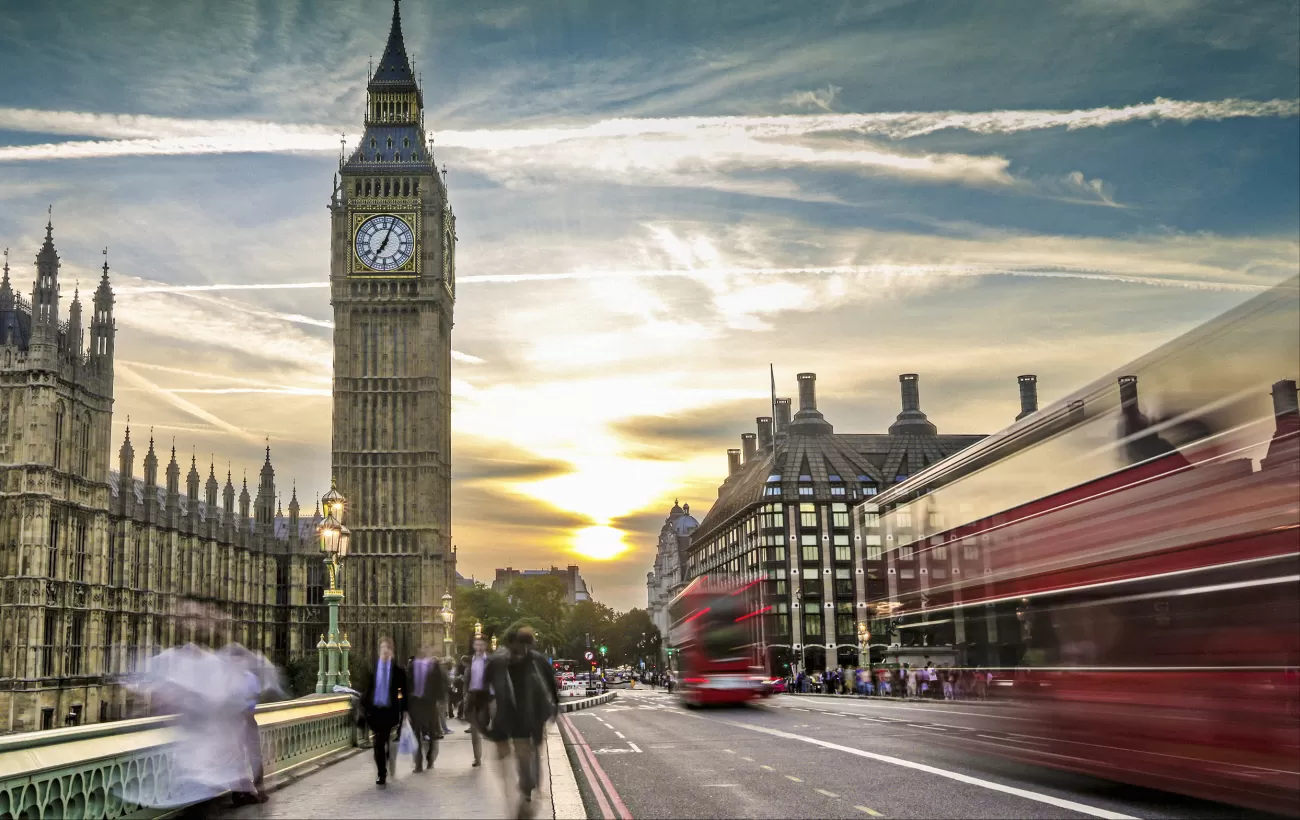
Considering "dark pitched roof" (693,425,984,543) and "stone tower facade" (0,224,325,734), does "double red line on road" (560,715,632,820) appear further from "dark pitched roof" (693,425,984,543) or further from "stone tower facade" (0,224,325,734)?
"dark pitched roof" (693,425,984,543)

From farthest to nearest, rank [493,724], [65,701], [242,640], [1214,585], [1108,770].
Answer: [242,640]
[65,701]
[1108,770]
[493,724]
[1214,585]

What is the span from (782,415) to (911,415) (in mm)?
15174

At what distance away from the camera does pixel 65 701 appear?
55.5 metres

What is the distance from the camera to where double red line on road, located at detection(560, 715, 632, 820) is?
557 inches

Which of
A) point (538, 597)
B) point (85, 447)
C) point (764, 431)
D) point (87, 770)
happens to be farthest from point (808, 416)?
point (87, 770)

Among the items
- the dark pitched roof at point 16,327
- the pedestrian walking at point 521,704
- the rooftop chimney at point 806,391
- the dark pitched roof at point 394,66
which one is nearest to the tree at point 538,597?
the rooftop chimney at point 806,391

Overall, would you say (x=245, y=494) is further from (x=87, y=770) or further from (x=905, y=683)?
(x=87, y=770)

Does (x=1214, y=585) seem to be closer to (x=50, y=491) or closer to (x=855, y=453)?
(x=50, y=491)

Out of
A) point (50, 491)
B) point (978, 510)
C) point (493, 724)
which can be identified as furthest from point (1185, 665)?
point (50, 491)

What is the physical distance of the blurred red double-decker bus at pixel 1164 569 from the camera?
11430 mm

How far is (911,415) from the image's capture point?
140 metres

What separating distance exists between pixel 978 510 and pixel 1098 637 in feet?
12.7

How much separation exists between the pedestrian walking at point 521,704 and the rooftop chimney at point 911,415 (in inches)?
5044

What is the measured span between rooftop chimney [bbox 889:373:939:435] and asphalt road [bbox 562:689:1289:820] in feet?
370
